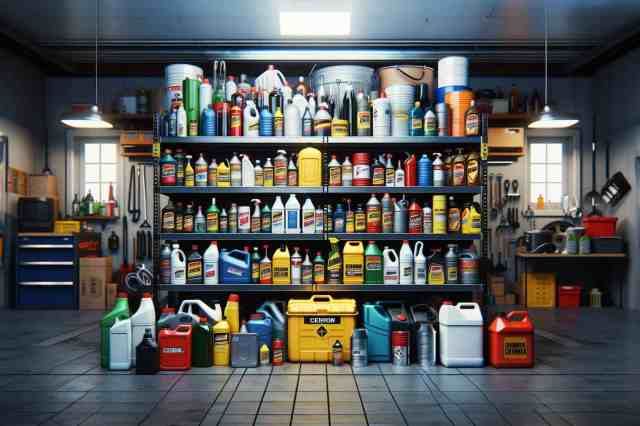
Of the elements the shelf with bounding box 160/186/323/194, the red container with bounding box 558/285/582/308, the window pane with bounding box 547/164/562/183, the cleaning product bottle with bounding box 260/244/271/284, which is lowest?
the red container with bounding box 558/285/582/308

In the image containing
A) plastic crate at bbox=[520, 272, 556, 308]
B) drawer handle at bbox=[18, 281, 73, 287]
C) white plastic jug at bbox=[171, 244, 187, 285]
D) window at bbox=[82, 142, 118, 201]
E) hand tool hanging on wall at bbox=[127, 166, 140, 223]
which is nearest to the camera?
white plastic jug at bbox=[171, 244, 187, 285]

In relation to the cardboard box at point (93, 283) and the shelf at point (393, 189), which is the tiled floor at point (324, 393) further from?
the cardboard box at point (93, 283)

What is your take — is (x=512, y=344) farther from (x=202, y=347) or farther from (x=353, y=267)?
(x=202, y=347)

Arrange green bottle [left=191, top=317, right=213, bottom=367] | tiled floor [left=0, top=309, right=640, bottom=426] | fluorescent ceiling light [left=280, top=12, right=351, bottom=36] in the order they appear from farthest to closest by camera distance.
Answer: fluorescent ceiling light [left=280, top=12, right=351, bottom=36], green bottle [left=191, top=317, right=213, bottom=367], tiled floor [left=0, top=309, right=640, bottom=426]

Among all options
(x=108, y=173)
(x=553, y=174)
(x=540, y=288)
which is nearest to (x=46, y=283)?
(x=108, y=173)

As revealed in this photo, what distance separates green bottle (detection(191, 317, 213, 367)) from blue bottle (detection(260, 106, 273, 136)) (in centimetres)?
173

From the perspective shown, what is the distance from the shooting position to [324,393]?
3609mm

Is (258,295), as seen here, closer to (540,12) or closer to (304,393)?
(304,393)

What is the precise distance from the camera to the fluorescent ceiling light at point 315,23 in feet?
22.3

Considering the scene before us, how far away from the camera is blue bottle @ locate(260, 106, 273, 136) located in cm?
489

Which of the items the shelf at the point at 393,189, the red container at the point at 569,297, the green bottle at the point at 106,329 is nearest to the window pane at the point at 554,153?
the red container at the point at 569,297

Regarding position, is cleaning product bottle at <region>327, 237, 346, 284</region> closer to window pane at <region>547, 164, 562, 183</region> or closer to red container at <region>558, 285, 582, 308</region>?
red container at <region>558, 285, 582, 308</region>

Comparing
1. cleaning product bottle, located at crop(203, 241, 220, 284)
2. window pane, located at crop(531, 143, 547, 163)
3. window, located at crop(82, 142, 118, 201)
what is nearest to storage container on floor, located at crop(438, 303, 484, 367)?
cleaning product bottle, located at crop(203, 241, 220, 284)

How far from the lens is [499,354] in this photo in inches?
169
